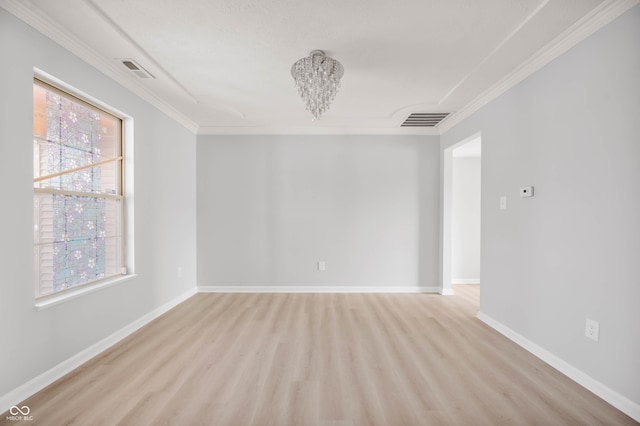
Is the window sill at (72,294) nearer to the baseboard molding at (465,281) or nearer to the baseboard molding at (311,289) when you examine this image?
the baseboard molding at (311,289)

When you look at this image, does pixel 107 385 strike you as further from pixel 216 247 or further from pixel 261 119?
pixel 261 119

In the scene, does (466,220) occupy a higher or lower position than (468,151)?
lower

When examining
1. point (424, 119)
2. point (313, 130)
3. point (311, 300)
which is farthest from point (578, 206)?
point (313, 130)

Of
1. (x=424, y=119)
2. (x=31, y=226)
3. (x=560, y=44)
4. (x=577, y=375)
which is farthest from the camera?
(x=424, y=119)

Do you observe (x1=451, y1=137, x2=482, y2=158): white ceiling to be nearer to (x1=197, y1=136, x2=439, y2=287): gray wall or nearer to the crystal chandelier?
(x1=197, y1=136, x2=439, y2=287): gray wall

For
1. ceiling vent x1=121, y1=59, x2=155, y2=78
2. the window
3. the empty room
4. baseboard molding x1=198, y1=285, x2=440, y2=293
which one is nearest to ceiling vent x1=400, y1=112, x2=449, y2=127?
the empty room

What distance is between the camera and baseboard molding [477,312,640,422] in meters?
1.77

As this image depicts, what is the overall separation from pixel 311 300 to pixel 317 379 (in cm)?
201

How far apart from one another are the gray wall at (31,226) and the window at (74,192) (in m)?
0.15

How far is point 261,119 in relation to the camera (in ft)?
13.8

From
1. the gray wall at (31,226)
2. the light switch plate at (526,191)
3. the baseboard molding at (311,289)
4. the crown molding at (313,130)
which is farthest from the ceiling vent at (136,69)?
the light switch plate at (526,191)

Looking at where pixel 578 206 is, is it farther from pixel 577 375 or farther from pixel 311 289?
pixel 311 289

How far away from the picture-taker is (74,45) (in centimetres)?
225

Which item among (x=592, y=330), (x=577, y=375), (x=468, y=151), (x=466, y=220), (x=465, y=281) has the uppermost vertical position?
(x=468, y=151)
